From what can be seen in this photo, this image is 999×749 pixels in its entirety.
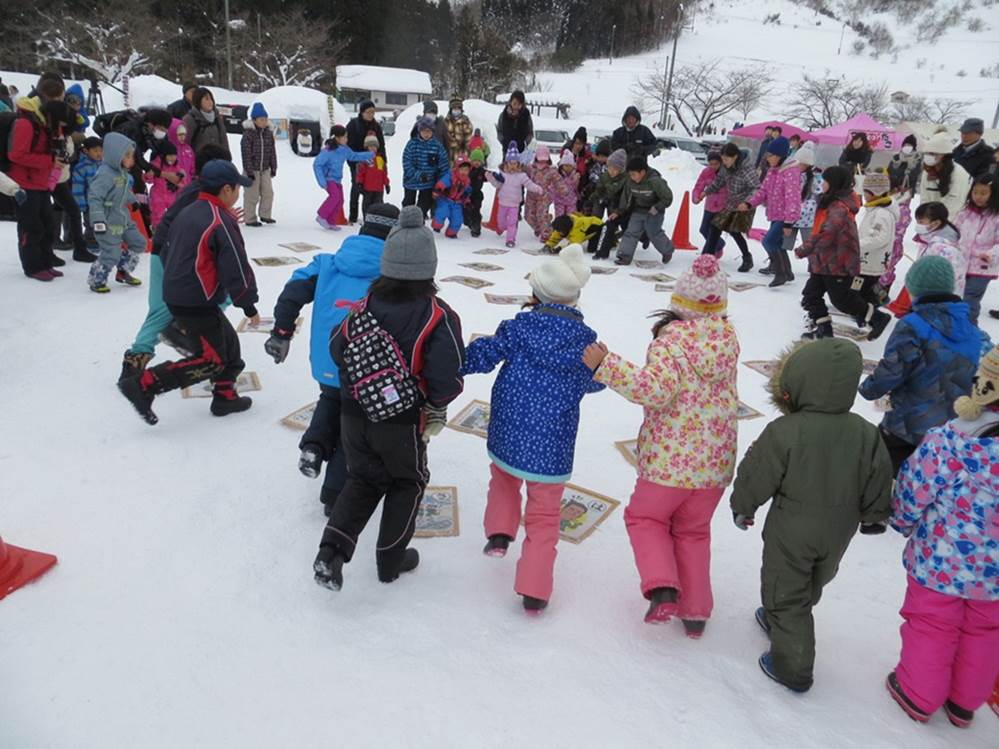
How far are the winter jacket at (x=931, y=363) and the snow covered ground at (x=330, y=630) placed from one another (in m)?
0.71

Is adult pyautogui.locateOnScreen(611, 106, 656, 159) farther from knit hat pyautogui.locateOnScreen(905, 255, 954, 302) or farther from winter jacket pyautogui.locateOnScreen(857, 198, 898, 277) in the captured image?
knit hat pyautogui.locateOnScreen(905, 255, 954, 302)

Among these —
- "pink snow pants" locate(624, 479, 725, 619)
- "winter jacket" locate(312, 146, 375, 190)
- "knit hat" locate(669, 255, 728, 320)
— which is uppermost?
"winter jacket" locate(312, 146, 375, 190)

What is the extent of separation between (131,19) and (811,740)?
36.7 m

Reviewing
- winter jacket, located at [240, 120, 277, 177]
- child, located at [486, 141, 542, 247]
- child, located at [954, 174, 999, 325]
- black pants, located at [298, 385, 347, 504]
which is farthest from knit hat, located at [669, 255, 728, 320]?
winter jacket, located at [240, 120, 277, 177]

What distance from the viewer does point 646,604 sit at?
8.68 feet

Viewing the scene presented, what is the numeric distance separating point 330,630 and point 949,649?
6.95 feet

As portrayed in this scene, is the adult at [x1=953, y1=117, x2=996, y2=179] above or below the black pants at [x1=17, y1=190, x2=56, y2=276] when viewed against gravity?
above

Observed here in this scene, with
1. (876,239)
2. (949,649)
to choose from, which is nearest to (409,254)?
(949,649)

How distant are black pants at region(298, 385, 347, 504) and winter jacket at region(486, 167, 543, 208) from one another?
22.5 feet

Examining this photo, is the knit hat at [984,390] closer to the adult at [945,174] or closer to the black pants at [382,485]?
the black pants at [382,485]

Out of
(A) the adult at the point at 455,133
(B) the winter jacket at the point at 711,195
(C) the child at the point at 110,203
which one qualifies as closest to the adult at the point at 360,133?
(A) the adult at the point at 455,133

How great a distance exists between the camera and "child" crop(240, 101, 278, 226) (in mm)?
8844

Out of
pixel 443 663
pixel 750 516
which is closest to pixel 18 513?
pixel 443 663

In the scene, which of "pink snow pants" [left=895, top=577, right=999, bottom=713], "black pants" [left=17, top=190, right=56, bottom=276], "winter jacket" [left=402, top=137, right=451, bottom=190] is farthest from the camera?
"winter jacket" [left=402, top=137, right=451, bottom=190]
